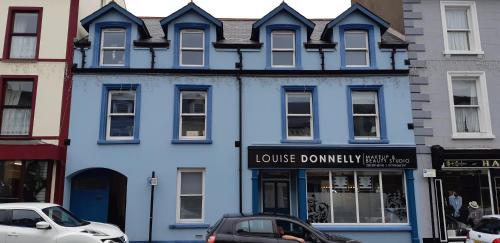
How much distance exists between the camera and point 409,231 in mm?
14766

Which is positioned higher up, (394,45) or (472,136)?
(394,45)

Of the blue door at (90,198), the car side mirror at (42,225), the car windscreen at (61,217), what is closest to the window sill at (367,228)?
the blue door at (90,198)

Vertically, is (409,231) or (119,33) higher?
(119,33)

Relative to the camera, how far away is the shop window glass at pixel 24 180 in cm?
1453

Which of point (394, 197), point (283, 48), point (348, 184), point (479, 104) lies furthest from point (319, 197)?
point (479, 104)

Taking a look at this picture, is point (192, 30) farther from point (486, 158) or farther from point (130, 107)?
point (486, 158)

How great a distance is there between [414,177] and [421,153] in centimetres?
92

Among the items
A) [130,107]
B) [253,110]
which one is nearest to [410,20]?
[253,110]

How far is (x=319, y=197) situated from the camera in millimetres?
15391

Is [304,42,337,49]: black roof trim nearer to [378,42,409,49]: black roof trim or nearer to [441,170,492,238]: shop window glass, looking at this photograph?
[378,42,409,49]: black roof trim

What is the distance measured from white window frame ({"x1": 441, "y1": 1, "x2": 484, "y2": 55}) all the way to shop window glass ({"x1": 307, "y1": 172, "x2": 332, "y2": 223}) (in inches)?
267

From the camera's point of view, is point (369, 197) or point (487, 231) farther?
point (369, 197)

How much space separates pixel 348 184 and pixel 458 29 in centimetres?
755

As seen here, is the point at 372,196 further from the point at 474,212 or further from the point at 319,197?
the point at 474,212
